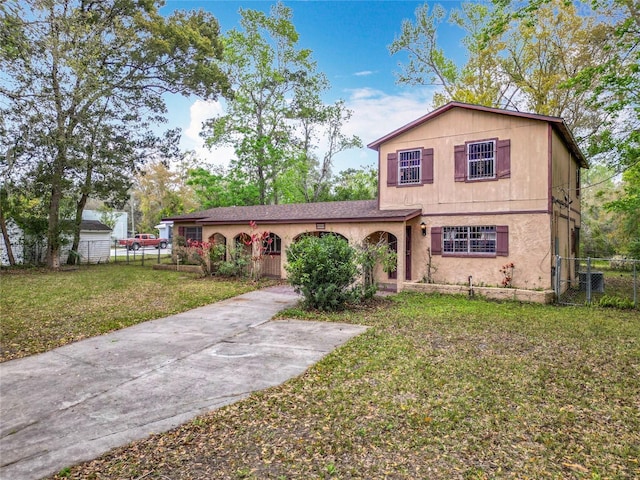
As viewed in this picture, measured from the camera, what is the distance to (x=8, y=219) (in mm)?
18953

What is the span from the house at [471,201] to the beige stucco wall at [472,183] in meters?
0.03

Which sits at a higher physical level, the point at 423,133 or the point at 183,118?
the point at 183,118

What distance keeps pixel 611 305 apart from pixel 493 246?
3342 mm

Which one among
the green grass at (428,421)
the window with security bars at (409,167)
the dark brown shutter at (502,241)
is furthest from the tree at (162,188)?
the green grass at (428,421)

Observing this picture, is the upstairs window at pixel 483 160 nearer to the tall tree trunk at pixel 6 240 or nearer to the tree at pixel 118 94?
the tree at pixel 118 94

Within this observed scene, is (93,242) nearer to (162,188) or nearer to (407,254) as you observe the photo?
(407,254)

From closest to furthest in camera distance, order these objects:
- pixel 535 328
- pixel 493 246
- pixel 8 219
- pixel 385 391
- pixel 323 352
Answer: pixel 385 391
pixel 323 352
pixel 535 328
pixel 493 246
pixel 8 219

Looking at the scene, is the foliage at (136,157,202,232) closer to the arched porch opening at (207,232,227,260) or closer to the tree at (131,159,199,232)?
the tree at (131,159,199,232)

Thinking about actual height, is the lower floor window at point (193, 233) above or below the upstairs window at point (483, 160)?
below

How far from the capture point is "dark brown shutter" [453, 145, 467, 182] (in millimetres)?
12148

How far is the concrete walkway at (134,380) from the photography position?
354cm

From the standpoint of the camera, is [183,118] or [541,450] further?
[183,118]

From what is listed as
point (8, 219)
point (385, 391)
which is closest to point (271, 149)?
point (8, 219)

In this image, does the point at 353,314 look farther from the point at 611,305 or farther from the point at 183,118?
the point at 183,118
